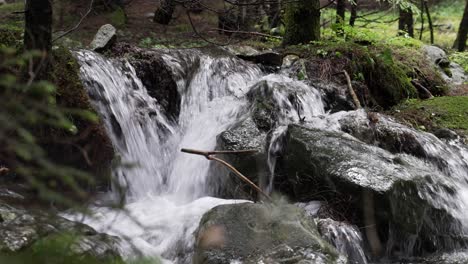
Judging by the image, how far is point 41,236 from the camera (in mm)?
2730

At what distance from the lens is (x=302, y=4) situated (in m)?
8.91

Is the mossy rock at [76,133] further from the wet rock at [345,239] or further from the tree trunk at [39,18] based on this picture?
the wet rock at [345,239]

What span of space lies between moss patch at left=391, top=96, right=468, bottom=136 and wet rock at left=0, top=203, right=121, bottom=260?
5.36m

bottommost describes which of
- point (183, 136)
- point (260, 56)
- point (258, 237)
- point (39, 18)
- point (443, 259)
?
point (443, 259)

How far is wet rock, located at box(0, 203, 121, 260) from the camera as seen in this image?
9.16ft

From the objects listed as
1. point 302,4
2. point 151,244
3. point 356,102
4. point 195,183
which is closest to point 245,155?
point 195,183

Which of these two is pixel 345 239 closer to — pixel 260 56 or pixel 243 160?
pixel 243 160

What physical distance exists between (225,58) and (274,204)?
4.32 metres

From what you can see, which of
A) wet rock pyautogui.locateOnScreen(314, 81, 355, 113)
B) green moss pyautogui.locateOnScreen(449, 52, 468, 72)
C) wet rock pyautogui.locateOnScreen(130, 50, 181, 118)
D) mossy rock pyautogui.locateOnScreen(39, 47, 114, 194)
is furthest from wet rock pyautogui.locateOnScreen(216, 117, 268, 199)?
green moss pyautogui.locateOnScreen(449, 52, 468, 72)

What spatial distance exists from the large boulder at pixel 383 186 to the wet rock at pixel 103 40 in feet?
10.9

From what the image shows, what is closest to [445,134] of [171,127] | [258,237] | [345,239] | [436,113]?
[436,113]

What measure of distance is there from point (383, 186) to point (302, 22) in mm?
5149

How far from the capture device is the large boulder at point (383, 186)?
4.60 m

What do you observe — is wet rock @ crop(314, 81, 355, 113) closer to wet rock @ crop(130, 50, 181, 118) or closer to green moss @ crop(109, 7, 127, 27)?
wet rock @ crop(130, 50, 181, 118)
